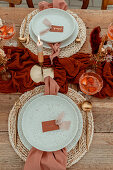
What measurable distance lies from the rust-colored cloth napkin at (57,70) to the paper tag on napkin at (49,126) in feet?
0.55

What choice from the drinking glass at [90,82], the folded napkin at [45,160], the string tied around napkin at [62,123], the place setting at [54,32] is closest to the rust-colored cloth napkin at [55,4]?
the place setting at [54,32]

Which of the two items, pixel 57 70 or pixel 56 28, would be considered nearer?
pixel 57 70

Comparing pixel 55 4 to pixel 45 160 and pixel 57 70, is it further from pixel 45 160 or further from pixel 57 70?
pixel 45 160

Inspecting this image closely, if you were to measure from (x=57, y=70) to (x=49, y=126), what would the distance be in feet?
0.97

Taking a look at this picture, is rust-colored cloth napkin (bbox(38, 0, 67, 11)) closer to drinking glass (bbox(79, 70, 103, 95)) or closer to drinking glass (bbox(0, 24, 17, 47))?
drinking glass (bbox(0, 24, 17, 47))

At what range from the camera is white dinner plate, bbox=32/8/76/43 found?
0.95m

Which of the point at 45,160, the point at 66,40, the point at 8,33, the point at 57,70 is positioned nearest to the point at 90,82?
the point at 57,70

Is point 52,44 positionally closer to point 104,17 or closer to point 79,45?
point 79,45

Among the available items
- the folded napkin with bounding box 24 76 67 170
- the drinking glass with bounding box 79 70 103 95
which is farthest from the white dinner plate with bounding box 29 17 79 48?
the folded napkin with bounding box 24 76 67 170

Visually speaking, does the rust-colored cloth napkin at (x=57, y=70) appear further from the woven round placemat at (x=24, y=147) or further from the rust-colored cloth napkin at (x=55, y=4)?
the rust-colored cloth napkin at (x=55, y=4)

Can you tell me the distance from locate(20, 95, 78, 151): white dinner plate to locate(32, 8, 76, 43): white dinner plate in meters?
0.36

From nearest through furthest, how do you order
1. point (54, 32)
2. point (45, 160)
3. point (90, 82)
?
point (45, 160)
point (90, 82)
point (54, 32)

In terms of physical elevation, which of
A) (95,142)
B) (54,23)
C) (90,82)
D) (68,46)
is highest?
(54,23)

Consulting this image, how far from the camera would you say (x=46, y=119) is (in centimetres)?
76
